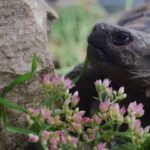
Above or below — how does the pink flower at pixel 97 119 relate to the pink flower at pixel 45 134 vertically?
above

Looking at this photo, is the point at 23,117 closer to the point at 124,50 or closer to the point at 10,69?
the point at 10,69

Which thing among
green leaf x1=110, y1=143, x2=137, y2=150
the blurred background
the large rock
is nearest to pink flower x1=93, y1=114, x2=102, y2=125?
green leaf x1=110, y1=143, x2=137, y2=150

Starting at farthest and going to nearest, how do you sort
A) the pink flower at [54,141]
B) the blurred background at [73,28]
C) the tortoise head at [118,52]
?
the blurred background at [73,28]
the tortoise head at [118,52]
the pink flower at [54,141]

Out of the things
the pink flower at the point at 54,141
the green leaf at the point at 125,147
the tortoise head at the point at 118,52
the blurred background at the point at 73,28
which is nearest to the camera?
the pink flower at the point at 54,141

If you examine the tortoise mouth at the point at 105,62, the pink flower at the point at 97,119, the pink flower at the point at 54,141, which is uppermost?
the tortoise mouth at the point at 105,62

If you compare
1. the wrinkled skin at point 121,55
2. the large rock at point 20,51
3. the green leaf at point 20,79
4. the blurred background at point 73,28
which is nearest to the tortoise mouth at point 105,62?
the wrinkled skin at point 121,55

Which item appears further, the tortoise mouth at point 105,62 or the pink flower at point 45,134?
the tortoise mouth at point 105,62

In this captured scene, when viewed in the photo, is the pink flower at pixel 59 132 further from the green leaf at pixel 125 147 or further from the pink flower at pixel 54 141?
the green leaf at pixel 125 147

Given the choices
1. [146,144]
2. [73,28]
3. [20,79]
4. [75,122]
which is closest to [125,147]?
[146,144]
